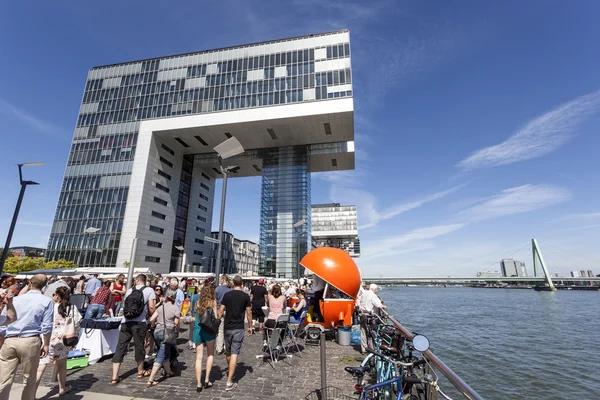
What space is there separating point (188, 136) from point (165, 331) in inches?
1865

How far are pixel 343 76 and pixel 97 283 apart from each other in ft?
133

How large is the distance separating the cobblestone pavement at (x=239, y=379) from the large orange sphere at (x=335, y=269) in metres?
2.29

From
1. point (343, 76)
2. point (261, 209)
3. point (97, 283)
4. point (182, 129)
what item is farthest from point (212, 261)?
point (97, 283)

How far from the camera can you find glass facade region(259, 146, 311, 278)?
150 feet

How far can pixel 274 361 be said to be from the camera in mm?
7633

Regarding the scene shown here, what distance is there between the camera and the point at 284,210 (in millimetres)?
47406

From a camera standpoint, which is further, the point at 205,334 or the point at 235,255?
the point at 235,255

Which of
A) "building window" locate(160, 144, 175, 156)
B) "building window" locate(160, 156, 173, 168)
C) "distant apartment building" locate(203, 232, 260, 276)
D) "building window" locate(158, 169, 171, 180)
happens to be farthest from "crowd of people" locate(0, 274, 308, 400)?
"distant apartment building" locate(203, 232, 260, 276)

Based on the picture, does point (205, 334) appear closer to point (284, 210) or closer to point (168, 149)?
point (284, 210)

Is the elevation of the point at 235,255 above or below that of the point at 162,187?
below

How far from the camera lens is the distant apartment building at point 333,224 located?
100 meters

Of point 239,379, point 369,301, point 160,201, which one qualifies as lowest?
point 239,379

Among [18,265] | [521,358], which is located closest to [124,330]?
[521,358]

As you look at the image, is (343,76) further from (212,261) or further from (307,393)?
(212,261)
